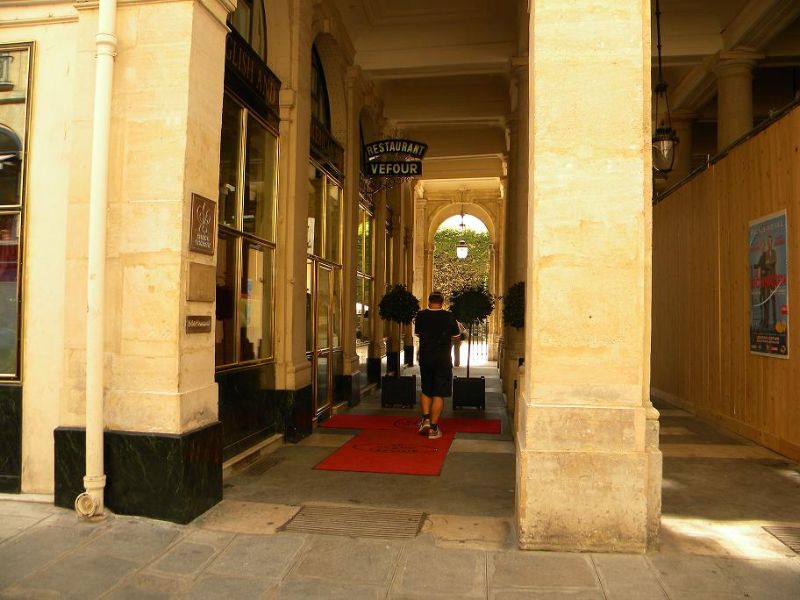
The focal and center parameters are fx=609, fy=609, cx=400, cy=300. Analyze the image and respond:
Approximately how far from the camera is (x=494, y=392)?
12.7 meters

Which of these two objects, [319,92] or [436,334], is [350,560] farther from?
[319,92]

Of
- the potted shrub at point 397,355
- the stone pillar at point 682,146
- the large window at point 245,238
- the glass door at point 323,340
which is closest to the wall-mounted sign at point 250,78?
the large window at point 245,238

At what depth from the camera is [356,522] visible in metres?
4.23

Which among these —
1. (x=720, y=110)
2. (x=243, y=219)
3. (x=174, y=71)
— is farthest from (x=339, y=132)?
(x=720, y=110)

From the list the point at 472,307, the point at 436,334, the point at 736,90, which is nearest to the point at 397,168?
the point at 472,307

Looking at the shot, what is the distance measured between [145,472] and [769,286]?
6.64 meters

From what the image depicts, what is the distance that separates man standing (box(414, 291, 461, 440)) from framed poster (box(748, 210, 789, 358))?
3.50 meters

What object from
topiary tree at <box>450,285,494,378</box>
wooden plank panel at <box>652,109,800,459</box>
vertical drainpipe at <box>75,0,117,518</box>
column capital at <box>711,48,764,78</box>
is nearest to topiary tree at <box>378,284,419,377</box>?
topiary tree at <box>450,285,494,378</box>

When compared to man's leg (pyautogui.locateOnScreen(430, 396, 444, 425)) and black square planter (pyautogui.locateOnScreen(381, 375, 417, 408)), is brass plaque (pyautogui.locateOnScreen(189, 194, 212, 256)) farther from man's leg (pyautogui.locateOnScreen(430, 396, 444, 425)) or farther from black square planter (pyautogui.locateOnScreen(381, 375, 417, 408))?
black square planter (pyautogui.locateOnScreen(381, 375, 417, 408))

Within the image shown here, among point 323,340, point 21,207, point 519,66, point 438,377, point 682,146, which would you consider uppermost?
point 519,66

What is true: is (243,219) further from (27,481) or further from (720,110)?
(720,110)

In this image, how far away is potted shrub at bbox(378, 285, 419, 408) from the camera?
405 inches

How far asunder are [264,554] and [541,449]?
1.80 meters

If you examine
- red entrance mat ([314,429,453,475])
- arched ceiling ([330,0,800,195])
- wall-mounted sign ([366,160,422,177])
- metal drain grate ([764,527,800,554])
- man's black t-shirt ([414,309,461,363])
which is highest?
arched ceiling ([330,0,800,195])
